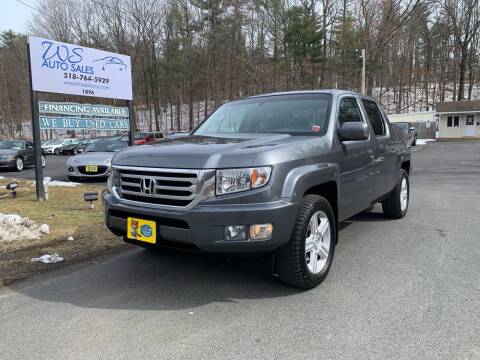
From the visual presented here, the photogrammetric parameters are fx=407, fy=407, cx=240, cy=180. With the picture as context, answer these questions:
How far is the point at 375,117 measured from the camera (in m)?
5.65

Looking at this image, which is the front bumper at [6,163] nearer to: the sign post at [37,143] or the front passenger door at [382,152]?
the sign post at [37,143]

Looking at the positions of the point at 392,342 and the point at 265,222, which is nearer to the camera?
the point at 392,342

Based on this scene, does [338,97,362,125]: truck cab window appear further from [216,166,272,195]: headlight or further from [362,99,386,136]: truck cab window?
[216,166,272,195]: headlight

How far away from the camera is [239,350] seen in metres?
2.77

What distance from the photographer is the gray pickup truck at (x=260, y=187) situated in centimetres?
320

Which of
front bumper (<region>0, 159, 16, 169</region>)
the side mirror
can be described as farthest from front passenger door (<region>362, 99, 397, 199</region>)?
front bumper (<region>0, 159, 16, 169</region>)

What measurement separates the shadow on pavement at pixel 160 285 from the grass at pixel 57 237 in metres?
0.46

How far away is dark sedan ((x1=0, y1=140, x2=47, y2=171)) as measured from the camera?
57.8 feet

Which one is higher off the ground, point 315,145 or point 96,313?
point 315,145

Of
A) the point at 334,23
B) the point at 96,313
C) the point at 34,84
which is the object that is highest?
the point at 334,23

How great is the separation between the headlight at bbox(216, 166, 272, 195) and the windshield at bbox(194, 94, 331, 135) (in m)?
1.19

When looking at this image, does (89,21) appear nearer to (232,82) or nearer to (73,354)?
(232,82)

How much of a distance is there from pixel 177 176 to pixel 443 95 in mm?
62014

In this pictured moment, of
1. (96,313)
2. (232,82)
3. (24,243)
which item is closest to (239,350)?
(96,313)
